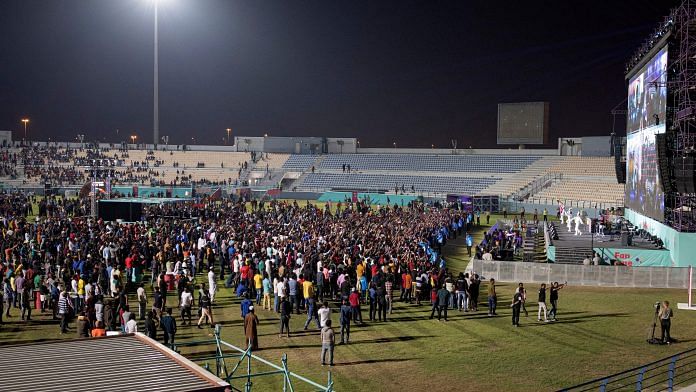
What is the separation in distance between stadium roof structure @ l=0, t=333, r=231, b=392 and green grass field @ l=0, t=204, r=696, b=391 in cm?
426

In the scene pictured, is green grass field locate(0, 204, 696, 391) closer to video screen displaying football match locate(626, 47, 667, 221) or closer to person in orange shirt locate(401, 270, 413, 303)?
person in orange shirt locate(401, 270, 413, 303)

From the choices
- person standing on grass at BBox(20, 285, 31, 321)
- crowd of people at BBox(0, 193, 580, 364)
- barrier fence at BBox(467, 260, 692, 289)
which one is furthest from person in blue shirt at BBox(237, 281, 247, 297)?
barrier fence at BBox(467, 260, 692, 289)

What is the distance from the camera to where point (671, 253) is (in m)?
27.9

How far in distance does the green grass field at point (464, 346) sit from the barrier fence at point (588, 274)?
8.43 feet

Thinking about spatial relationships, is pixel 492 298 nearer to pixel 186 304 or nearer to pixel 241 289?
pixel 241 289

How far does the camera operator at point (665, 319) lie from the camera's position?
17656mm

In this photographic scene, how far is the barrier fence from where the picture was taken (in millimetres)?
25891

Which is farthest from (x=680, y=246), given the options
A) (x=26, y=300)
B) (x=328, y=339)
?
(x=26, y=300)

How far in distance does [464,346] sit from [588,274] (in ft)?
35.2

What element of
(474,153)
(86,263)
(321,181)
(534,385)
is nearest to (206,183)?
(321,181)

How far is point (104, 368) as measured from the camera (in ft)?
26.6

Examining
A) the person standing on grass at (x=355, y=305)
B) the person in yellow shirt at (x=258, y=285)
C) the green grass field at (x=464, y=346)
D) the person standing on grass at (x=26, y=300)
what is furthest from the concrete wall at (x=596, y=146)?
the person standing on grass at (x=26, y=300)

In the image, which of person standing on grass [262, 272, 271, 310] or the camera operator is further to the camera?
person standing on grass [262, 272, 271, 310]

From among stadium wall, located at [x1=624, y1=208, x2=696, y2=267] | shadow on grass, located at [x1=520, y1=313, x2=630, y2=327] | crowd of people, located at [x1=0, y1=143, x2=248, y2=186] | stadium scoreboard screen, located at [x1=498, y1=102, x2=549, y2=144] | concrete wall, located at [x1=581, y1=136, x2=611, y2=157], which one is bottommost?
shadow on grass, located at [x1=520, y1=313, x2=630, y2=327]
